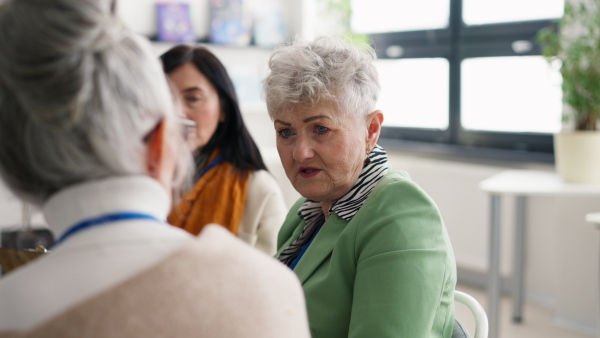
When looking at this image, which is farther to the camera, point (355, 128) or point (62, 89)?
point (355, 128)

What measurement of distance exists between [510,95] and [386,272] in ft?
11.8

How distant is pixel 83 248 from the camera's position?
0.74 metres

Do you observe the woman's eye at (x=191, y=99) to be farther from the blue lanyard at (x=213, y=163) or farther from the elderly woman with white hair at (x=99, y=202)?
the elderly woman with white hair at (x=99, y=202)

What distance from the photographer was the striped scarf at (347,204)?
158 cm

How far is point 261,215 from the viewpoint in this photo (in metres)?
2.38

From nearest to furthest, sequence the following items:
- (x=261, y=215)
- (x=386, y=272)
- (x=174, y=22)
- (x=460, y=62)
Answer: (x=386, y=272), (x=261, y=215), (x=460, y=62), (x=174, y=22)

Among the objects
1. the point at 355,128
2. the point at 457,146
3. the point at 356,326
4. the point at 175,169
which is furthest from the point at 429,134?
the point at 175,169

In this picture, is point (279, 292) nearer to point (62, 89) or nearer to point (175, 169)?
point (175, 169)

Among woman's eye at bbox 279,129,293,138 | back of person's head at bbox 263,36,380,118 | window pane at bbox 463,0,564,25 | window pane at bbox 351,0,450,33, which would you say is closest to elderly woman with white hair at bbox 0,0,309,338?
back of person's head at bbox 263,36,380,118

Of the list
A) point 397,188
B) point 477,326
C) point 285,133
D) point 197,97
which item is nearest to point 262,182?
point 197,97

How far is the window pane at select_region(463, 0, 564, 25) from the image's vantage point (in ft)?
14.0

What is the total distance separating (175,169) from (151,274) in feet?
0.67

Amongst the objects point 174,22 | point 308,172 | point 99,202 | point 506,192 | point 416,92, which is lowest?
point 506,192

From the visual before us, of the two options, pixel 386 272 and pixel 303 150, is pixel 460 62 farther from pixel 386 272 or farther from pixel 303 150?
pixel 386 272
